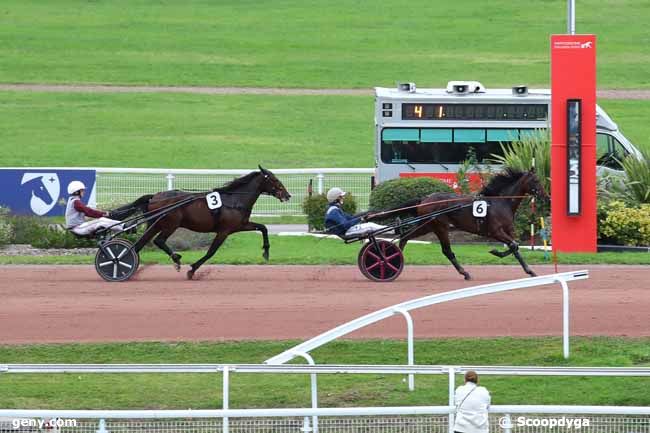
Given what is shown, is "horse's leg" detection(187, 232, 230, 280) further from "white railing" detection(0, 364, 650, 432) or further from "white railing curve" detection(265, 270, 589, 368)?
"white railing" detection(0, 364, 650, 432)

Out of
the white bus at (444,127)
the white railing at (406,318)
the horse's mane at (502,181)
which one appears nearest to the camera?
the white railing at (406,318)

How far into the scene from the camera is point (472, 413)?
9.47 m

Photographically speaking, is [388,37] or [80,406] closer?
[80,406]

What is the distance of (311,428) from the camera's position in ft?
32.1

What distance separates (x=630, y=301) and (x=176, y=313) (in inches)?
215

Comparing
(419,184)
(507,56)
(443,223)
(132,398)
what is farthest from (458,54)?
(132,398)

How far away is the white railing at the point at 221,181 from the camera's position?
2686 centimetres

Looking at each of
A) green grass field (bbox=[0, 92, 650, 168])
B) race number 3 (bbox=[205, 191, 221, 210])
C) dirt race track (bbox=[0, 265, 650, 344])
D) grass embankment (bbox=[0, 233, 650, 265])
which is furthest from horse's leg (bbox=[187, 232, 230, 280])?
green grass field (bbox=[0, 92, 650, 168])

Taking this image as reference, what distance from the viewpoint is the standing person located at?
945 centimetres

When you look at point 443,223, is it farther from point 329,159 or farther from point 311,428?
point 329,159

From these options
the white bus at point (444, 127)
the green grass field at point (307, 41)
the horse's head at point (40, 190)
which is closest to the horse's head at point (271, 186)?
the horse's head at point (40, 190)

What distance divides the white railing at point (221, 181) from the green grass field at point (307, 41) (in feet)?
54.6

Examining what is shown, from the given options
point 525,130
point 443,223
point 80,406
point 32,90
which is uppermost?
point 32,90
